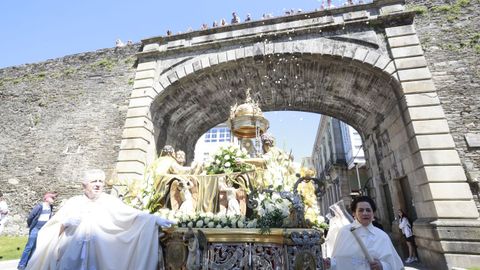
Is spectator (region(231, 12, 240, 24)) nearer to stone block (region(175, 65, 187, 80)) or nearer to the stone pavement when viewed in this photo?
stone block (region(175, 65, 187, 80))

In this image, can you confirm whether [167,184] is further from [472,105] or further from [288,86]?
[472,105]

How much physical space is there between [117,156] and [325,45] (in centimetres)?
830

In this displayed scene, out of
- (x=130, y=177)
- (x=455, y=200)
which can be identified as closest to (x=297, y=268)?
(x=455, y=200)

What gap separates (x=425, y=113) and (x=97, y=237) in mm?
8273

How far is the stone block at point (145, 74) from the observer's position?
32.9ft

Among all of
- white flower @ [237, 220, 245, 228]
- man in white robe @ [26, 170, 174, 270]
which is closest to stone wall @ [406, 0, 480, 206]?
white flower @ [237, 220, 245, 228]

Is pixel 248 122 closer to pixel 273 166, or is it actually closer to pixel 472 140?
pixel 273 166

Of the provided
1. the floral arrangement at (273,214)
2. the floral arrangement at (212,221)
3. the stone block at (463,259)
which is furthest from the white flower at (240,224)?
the stone block at (463,259)

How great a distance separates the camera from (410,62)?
→ 25.8 ft

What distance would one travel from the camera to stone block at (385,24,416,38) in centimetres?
824

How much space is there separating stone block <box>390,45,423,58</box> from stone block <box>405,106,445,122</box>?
180 centimetres

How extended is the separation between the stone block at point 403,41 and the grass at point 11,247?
41.5 ft

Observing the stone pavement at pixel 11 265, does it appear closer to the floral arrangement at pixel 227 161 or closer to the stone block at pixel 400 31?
the floral arrangement at pixel 227 161

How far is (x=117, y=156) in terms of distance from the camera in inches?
372
